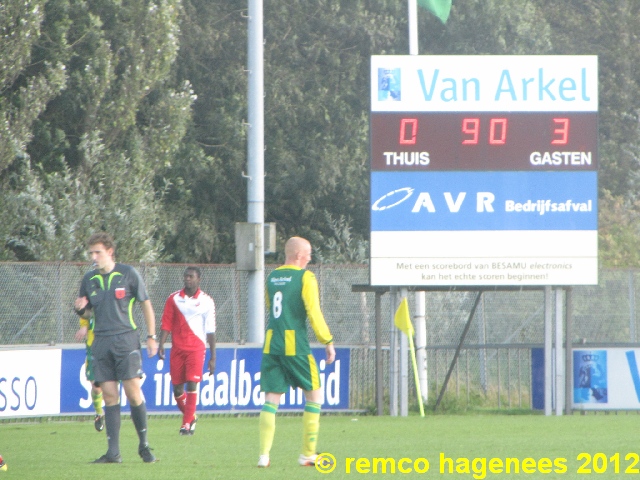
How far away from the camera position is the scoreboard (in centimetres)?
1669

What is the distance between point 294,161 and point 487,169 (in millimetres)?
16453

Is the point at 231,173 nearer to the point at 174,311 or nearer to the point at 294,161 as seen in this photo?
the point at 294,161

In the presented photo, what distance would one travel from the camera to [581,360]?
59.6ft

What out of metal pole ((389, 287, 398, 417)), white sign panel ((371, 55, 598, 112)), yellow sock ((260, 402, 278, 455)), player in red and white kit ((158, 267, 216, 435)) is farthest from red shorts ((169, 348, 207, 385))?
white sign panel ((371, 55, 598, 112))

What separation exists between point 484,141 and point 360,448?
638 centimetres

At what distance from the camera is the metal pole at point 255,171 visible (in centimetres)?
1856

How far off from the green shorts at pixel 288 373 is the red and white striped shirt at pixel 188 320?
436 cm

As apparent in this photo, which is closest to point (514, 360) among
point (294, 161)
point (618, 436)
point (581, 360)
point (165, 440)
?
point (581, 360)

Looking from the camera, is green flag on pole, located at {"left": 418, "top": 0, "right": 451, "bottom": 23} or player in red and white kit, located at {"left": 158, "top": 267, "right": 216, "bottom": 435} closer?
player in red and white kit, located at {"left": 158, "top": 267, "right": 216, "bottom": 435}

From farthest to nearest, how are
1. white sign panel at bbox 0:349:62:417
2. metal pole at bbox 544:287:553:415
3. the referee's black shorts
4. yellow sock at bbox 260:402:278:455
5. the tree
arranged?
the tree
metal pole at bbox 544:287:553:415
white sign panel at bbox 0:349:62:417
the referee's black shorts
yellow sock at bbox 260:402:278:455

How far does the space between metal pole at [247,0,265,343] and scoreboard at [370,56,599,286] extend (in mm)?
2445

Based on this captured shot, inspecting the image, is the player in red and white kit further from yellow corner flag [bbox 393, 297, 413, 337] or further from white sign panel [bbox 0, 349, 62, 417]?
yellow corner flag [bbox 393, 297, 413, 337]

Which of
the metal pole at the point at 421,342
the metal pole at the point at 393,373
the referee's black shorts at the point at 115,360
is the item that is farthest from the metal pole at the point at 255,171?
the referee's black shorts at the point at 115,360

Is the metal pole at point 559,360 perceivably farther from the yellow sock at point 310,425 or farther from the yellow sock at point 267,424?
the yellow sock at point 267,424
